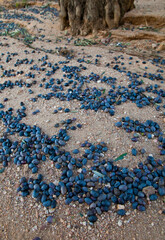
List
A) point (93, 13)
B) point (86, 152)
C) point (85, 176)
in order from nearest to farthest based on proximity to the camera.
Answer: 1. point (85, 176)
2. point (86, 152)
3. point (93, 13)

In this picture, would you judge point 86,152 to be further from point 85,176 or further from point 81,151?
point 85,176

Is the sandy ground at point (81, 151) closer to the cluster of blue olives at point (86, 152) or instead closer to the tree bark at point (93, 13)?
the cluster of blue olives at point (86, 152)

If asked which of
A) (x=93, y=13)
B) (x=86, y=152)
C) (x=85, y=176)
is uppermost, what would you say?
(x=93, y=13)

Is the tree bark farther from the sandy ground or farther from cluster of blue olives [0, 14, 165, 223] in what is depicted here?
cluster of blue olives [0, 14, 165, 223]

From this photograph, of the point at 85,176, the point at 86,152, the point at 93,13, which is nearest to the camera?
the point at 85,176

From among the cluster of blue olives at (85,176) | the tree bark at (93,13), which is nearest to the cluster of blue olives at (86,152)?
the cluster of blue olives at (85,176)

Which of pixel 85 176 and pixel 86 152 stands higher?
pixel 86 152


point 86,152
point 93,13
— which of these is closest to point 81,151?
point 86,152

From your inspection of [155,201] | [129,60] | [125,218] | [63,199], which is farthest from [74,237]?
[129,60]

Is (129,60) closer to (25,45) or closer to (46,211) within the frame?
(25,45)
